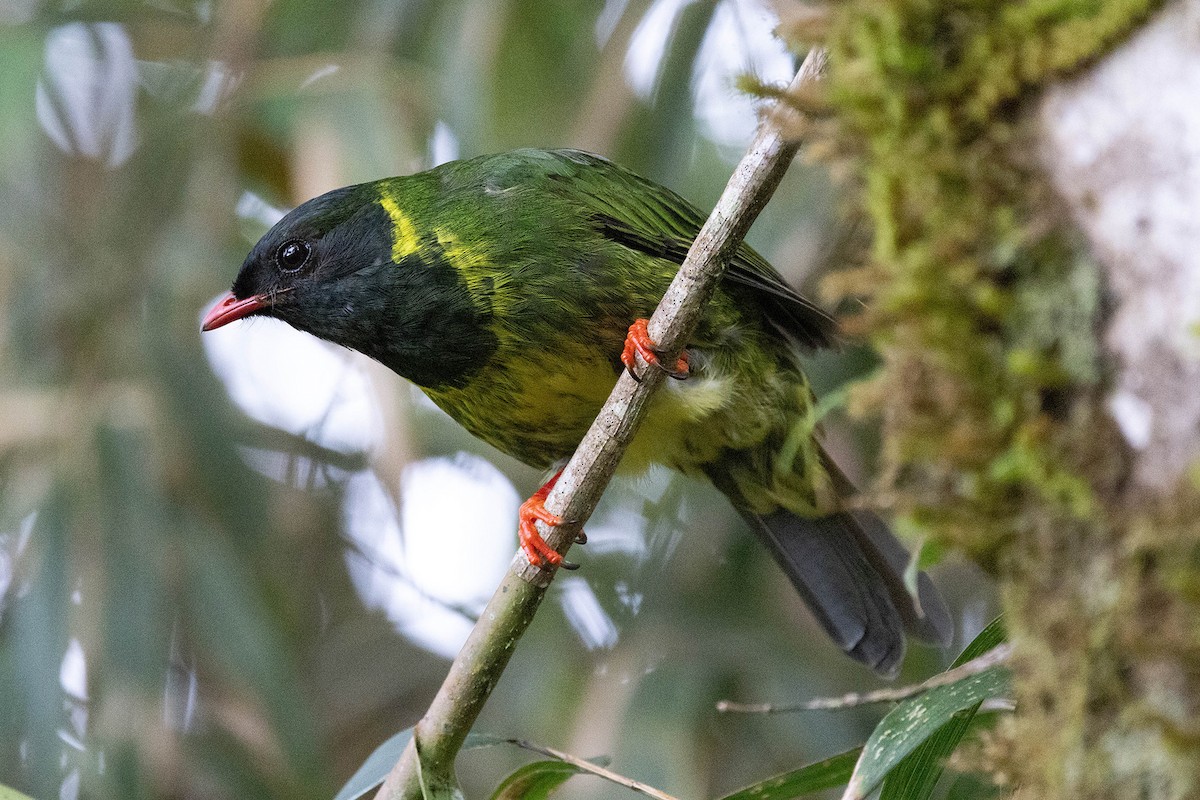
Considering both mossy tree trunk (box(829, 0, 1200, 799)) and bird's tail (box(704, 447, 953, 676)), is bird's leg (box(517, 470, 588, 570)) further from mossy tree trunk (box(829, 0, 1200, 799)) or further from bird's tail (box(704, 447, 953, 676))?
mossy tree trunk (box(829, 0, 1200, 799))

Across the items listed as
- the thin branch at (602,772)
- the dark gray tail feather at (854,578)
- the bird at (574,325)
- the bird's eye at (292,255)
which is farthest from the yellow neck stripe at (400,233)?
the thin branch at (602,772)

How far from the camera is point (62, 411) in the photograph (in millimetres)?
4215

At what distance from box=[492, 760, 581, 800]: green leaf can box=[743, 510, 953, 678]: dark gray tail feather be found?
1.37 meters

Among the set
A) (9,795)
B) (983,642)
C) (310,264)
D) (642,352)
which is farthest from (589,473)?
(310,264)

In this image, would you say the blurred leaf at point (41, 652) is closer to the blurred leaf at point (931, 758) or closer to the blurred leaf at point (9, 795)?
the blurred leaf at point (9, 795)

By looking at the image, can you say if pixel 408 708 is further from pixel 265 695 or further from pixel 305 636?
pixel 265 695

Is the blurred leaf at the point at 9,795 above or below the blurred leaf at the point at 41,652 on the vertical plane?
above

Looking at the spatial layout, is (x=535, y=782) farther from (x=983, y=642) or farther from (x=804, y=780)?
(x=983, y=642)

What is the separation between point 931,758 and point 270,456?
365 centimetres

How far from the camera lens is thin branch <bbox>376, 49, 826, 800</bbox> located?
5.89 ft

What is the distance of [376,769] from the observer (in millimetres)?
2068

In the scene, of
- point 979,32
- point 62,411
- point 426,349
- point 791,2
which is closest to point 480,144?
point 426,349

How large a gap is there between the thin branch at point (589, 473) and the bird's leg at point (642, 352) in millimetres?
20

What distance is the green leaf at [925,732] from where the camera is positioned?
1577mm
